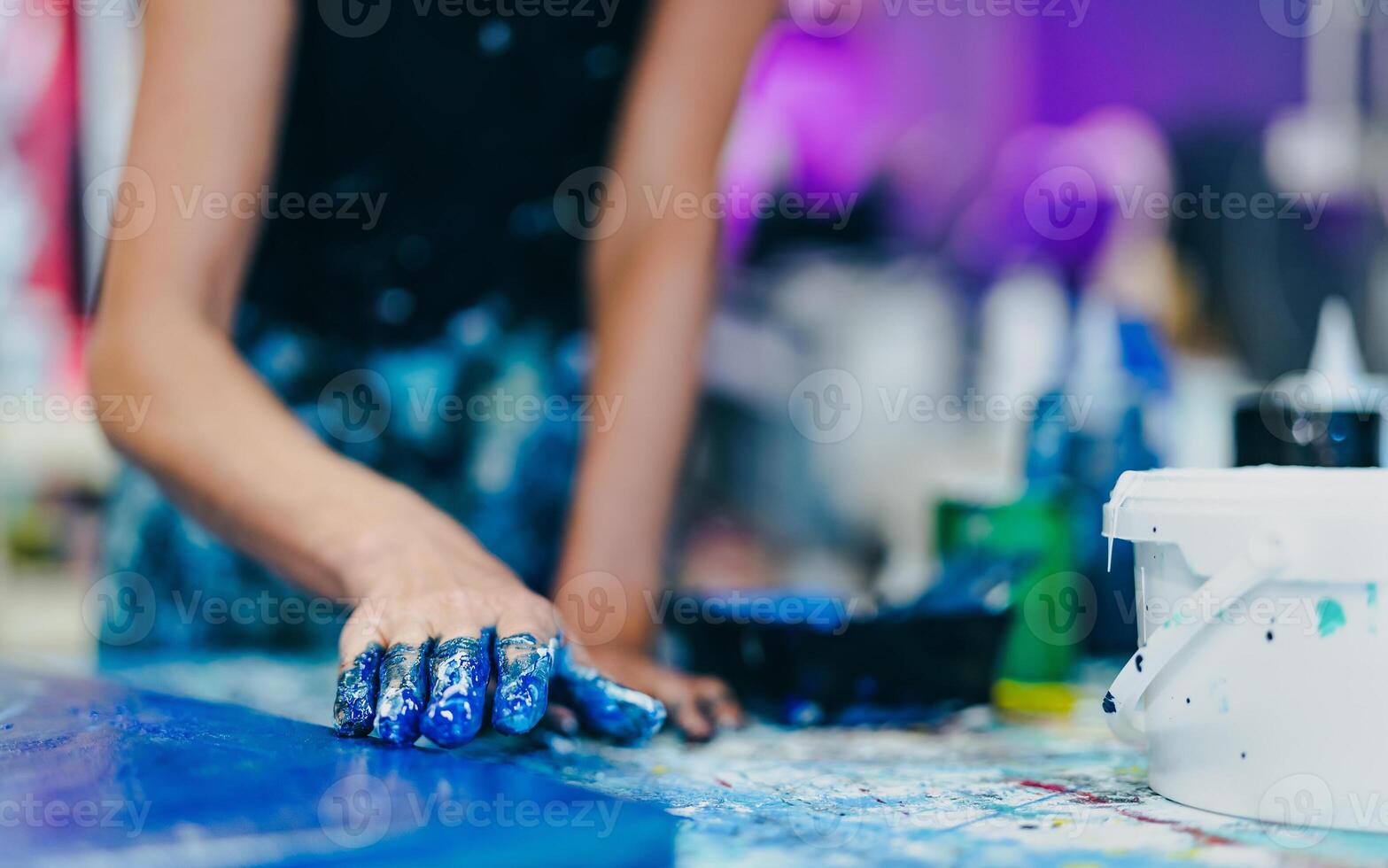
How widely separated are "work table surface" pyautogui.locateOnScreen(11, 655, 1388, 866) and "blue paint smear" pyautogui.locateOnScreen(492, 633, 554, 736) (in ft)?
0.19

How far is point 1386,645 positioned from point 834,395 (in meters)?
1.13

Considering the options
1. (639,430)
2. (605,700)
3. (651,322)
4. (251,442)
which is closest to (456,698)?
(605,700)

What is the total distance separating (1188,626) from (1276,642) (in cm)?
5

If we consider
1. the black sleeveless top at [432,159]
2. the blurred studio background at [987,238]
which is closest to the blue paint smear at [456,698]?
the black sleeveless top at [432,159]

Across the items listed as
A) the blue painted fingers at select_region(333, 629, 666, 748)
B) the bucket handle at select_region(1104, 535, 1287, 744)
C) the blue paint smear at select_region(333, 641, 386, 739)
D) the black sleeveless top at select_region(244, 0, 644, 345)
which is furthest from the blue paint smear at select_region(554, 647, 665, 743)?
the black sleeveless top at select_region(244, 0, 644, 345)

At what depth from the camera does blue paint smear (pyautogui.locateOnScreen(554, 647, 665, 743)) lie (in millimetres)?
701

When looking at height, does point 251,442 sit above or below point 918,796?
above

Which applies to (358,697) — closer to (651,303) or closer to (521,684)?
(521,684)

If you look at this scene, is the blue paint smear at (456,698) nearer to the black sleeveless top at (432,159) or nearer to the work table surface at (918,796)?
the work table surface at (918,796)

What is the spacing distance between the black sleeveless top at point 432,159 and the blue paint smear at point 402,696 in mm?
746

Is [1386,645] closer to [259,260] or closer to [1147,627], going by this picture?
[1147,627]

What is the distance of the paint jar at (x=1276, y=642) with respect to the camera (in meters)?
0.53

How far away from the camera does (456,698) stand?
2.03ft

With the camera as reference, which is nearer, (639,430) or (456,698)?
(456,698)
